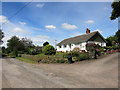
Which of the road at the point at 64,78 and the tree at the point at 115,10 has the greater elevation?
the tree at the point at 115,10

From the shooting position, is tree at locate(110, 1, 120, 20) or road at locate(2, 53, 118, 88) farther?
tree at locate(110, 1, 120, 20)

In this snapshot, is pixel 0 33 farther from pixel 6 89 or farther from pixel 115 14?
pixel 115 14

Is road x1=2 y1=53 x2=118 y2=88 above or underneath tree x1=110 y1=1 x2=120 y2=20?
underneath

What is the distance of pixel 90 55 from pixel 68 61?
12.1 ft

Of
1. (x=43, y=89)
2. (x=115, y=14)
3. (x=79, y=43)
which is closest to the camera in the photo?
(x=43, y=89)

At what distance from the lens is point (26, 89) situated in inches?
159

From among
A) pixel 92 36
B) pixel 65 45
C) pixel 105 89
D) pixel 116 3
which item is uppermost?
pixel 116 3

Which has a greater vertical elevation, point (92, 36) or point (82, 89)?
point (92, 36)

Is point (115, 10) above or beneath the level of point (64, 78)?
above

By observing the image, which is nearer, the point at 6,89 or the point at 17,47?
the point at 6,89

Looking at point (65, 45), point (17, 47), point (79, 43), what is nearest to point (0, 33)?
point (17, 47)

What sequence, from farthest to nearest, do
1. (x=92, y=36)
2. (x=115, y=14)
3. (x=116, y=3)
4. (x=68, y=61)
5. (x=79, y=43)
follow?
1. (x=79, y=43)
2. (x=92, y=36)
3. (x=115, y=14)
4. (x=116, y=3)
5. (x=68, y=61)

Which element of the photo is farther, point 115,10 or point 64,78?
point 115,10

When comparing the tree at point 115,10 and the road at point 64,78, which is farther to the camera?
the tree at point 115,10
